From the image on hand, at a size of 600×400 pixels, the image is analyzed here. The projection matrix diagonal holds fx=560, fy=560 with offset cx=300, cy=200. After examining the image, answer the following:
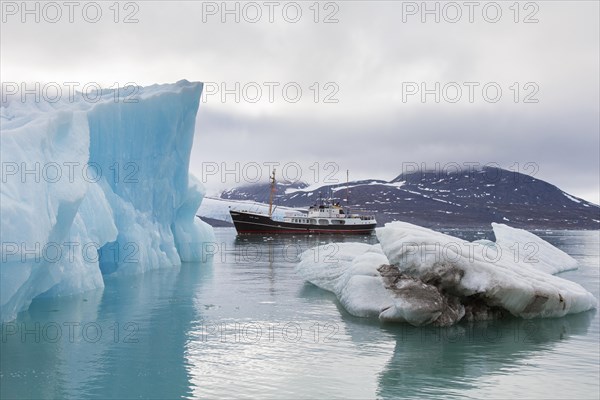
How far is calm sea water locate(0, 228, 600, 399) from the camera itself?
7.68 meters

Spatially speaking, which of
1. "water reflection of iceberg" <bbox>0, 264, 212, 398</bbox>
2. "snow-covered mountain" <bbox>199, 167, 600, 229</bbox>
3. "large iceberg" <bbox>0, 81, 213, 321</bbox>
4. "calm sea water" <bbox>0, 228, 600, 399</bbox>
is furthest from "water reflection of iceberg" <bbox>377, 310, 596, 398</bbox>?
"snow-covered mountain" <bbox>199, 167, 600, 229</bbox>

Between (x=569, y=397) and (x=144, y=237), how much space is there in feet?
54.9

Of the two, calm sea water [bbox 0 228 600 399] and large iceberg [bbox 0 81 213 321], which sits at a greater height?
large iceberg [bbox 0 81 213 321]

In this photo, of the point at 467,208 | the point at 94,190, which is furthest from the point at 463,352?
the point at 467,208

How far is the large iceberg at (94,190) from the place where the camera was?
10953 millimetres

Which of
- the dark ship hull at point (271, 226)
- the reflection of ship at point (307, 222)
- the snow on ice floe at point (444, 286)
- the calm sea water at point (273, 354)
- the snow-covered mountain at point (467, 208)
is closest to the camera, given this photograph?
the calm sea water at point (273, 354)

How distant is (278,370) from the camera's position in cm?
847

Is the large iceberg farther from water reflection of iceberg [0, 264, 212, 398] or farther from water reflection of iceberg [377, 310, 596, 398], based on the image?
water reflection of iceberg [377, 310, 596, 398]

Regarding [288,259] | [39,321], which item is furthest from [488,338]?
[288,259]

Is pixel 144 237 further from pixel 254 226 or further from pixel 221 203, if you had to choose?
pixel 221 203

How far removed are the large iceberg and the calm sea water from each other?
46.4 inches

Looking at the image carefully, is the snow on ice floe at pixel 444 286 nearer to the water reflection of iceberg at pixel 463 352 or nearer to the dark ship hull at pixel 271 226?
the water reflection of iceberg at pixel 463 352

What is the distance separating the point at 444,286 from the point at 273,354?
13.8 feet

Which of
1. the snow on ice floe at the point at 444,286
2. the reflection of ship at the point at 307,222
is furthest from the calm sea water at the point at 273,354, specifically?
the reflection of ship at the point at 307,222
